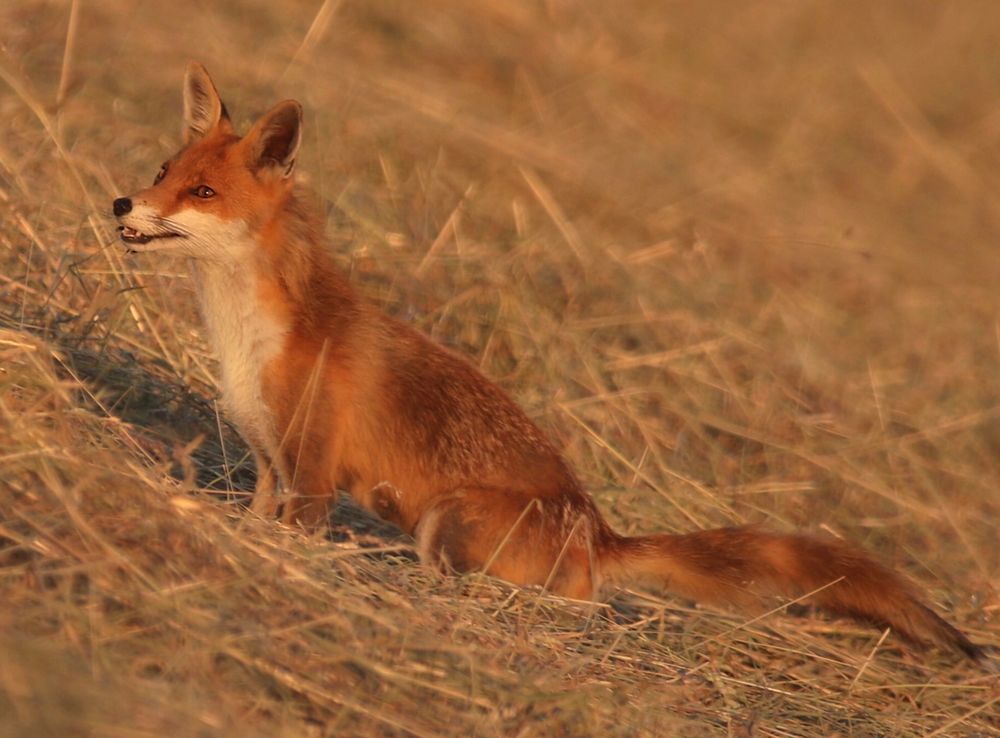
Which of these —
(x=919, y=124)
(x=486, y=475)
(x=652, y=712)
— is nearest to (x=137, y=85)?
(x=486, y=475)

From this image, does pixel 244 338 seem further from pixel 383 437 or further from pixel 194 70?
pixel 194 70

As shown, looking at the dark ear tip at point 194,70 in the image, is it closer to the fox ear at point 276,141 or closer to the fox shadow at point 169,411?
the fox ear at point 276,141

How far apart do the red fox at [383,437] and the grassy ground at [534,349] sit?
0.75 ft

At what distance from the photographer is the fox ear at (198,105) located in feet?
20.0

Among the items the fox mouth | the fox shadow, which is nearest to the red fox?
the fox mouth

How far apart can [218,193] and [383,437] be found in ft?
4.23

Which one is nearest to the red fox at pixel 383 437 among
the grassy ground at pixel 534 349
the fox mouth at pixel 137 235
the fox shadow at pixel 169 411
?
the fox mouth at pixel 137 235

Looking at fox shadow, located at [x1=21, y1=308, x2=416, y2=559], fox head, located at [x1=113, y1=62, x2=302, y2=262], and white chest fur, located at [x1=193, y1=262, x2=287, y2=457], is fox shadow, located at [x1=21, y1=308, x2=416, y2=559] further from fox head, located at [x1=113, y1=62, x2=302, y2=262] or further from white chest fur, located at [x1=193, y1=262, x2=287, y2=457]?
fox head, located at [x1=113, y1=62, x2=302, y2=262]

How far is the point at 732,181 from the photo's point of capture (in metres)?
11.3

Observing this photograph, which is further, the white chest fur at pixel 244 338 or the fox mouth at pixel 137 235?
the white chest fur at pixel 244 338

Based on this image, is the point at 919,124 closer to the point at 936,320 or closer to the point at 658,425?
the point at 936,320

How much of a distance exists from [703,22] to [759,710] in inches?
424

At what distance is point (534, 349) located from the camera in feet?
27.0

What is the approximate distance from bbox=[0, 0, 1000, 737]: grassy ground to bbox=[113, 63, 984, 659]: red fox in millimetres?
227
